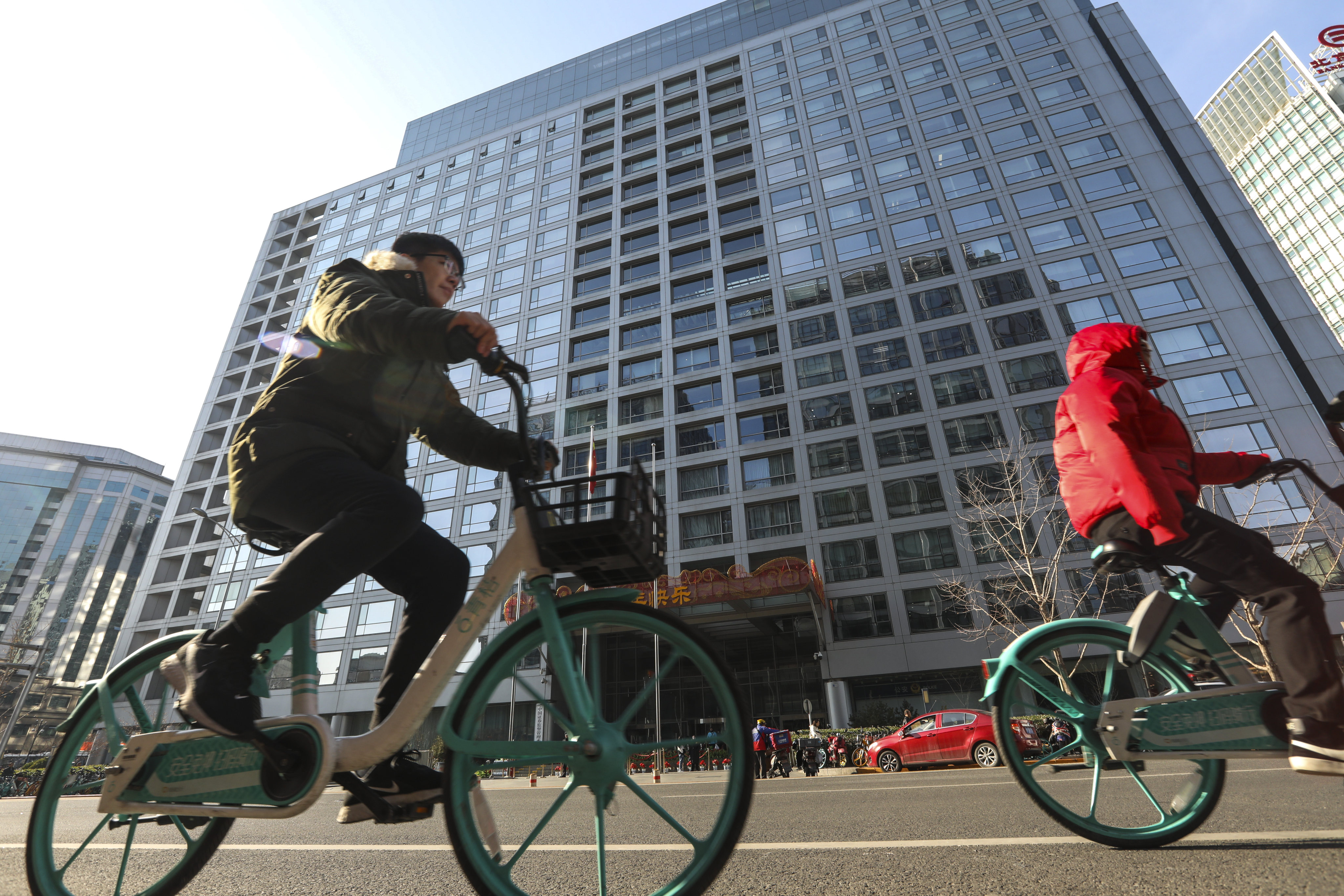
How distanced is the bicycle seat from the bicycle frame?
11 centimetres

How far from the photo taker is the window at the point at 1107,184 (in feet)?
105

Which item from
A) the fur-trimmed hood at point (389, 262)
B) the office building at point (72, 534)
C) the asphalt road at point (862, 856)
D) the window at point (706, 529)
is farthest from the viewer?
the office building at point (72, 534)

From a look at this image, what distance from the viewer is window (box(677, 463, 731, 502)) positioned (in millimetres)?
31938

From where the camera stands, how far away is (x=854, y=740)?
72.3 ft

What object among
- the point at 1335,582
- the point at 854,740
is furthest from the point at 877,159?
the point at 854,740

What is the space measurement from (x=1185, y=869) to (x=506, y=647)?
1.86 meters

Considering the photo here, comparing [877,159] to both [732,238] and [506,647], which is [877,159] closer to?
[732,238]

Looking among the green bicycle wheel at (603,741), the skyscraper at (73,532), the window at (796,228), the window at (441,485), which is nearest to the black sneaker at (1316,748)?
the green bicycle wheel at (603,741)

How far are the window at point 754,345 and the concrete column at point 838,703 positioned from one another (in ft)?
56.3

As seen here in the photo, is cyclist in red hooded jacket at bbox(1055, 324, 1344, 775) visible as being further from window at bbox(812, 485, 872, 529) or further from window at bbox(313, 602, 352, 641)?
window at bbox(313, 602, 352, 641)

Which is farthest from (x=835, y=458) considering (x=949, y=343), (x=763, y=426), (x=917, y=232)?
(x=917, y=232)

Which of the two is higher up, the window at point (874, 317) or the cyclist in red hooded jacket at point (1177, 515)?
the window at point (874, 317)

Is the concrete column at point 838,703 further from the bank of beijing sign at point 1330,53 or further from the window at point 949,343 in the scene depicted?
the bank of beijing sign at point 1330,53

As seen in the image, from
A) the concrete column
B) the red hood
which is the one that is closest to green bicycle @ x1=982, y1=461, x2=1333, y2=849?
the red hood
